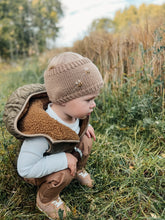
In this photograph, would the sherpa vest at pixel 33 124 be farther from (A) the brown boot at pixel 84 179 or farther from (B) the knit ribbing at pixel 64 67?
(A) the brown boot at pixel 84 179

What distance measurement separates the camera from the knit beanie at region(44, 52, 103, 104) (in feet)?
3.97

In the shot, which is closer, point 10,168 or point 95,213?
point 95,213

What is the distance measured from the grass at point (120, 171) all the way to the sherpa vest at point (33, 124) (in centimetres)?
37

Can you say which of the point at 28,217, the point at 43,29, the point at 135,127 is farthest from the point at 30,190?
the point at 43,29

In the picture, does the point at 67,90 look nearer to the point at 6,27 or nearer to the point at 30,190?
the point at 30,190

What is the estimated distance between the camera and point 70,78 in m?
1.21

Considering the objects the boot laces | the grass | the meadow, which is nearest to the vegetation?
the meadow

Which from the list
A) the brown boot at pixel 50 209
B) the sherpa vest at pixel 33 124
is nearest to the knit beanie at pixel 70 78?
the sherpa vest at pixel 33 124

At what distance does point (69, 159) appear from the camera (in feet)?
4.40

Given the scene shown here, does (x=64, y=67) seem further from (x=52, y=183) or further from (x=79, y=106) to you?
(x=52, y=183)

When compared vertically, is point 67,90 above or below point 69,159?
above

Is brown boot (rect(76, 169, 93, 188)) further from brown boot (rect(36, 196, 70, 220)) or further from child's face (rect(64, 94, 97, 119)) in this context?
child's face (rect(64, 94, 97, 119))

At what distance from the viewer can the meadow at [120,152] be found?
5.00 ft

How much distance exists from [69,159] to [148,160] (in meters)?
1.01
